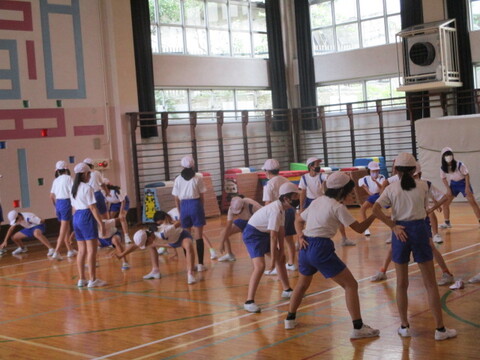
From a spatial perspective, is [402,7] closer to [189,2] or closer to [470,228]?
[189,2]

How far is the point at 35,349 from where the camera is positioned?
23.4 feet

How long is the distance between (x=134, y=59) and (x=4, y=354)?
12.2m

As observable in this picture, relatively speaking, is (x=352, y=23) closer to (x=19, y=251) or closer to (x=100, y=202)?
(x=100, y=202)

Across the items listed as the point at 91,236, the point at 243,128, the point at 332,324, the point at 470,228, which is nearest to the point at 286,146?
the point at 243,128

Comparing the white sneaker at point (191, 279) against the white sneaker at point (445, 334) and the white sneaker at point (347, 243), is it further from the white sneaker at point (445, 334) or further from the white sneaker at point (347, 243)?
the white sneaker at point (445, 334)

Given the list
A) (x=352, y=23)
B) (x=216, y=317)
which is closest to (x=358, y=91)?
(x=352, y=23)

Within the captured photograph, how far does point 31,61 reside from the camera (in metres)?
16.3

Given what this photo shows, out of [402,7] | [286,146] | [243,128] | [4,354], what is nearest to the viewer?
[4,354]

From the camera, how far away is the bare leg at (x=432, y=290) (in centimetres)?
618

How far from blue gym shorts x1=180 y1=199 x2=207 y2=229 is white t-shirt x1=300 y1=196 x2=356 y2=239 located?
14.1 ft

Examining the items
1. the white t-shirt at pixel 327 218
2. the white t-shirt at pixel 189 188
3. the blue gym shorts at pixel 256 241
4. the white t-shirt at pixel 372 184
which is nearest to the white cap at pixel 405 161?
the white t-shirt at pixel 327 218

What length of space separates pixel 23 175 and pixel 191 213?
22.8 ft

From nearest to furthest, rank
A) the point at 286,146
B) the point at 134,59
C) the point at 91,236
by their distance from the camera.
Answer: the point at 91,236, the point at 134,59, the point at 286,146

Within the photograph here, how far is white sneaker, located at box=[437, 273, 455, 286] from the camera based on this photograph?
848cm
